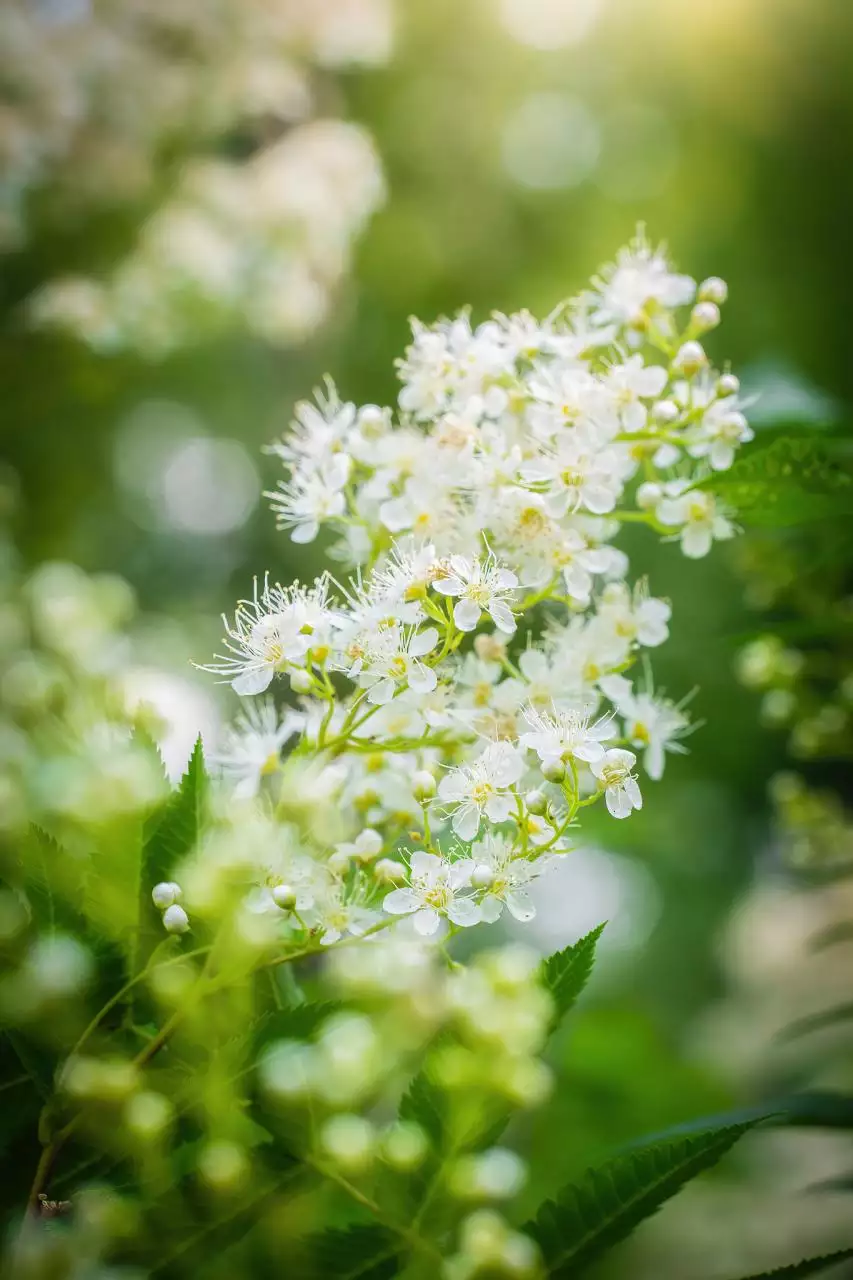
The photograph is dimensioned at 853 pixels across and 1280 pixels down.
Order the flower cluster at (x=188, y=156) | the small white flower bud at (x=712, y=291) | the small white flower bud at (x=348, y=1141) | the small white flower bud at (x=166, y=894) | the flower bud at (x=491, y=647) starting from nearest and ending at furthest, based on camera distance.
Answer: the small white flower bud at (x=348, y=1141)
the small white flower bud at (x=166, y=894)
the flower bud at (x=491, y=647)
the small white flower bud at (x=712, y=291)
the flower cluster at (x=188, y=156)

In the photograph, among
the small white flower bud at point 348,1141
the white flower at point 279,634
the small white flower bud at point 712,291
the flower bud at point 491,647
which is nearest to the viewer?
the small white flower bud at point 348,1141

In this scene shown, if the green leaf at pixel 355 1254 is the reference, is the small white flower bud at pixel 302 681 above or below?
above

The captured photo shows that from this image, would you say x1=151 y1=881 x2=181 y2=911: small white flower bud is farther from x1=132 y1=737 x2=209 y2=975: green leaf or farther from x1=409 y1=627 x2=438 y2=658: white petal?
x1=409 y1=627 x2=438 y2=658: white petal

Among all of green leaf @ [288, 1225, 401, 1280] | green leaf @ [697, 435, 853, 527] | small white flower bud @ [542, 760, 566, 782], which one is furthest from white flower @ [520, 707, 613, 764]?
green leaf @ [288, 1225, 401, 1280]

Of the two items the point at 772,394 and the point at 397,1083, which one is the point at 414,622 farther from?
the point at 772,394

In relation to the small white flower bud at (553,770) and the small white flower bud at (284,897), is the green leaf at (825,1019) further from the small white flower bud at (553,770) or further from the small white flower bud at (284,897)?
the small white flower bud at (284,897)

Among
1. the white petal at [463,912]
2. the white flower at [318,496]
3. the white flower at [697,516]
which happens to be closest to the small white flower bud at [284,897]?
the white petal at [463,912]

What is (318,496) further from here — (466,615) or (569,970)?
(569,970)
